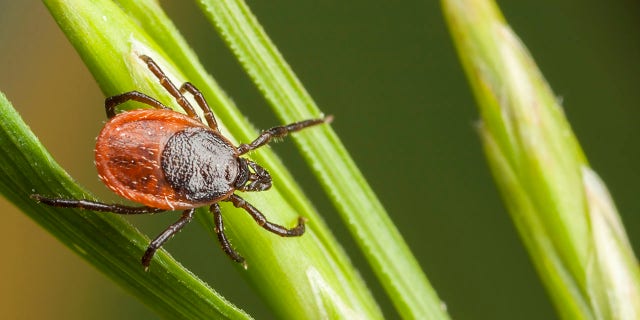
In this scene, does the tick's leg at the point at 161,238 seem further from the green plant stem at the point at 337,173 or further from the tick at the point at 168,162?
the green plant stem at the point at 337,173

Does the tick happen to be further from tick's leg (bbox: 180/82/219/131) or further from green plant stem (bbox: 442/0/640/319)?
green plant stem (bbox: 442/0/640/319)

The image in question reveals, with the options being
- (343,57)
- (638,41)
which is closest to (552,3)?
(638,41)

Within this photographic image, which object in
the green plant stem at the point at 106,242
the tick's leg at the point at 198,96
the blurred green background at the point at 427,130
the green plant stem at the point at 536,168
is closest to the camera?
the green plant stem at the point at 106,242

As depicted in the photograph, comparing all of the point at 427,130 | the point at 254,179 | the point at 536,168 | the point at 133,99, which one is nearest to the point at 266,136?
the point at 254,179

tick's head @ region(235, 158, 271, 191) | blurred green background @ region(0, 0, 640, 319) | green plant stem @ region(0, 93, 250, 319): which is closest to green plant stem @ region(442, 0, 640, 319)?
tick's head @ region(235, 158, 271, 191)

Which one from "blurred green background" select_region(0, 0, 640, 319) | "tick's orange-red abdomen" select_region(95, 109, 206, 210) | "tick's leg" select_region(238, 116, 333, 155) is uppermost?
"tick's orange-red abdomen" select_region(95, 109, 206, 210)

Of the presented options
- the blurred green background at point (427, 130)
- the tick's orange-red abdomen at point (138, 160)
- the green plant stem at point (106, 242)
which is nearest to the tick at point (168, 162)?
the tick's orange-red abdomen at point (138, 160)

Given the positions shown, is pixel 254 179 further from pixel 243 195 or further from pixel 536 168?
pixel 536 168
